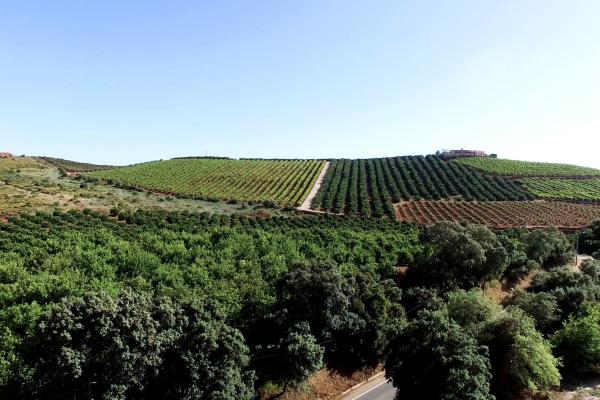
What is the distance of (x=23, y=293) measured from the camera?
29.8m

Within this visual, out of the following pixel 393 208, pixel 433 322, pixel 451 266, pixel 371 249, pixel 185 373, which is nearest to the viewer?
pixel 185 373

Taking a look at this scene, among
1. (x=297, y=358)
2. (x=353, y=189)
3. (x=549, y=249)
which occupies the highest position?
(x=353, y=189)

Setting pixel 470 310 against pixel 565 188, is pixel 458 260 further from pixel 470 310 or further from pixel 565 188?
pixel 565 188

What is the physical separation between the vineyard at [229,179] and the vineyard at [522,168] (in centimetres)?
4997

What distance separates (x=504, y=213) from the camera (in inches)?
3536

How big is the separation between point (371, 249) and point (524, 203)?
6145cm

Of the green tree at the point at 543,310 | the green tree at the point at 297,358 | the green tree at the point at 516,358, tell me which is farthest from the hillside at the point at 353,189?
the green tree at the point at 516,358

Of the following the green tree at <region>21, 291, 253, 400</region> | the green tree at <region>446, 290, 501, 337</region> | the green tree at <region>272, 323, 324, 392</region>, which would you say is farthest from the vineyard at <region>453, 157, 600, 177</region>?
A: the green tree at <region>21, 291, 253, 400</region>

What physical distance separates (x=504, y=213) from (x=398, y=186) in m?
28.7

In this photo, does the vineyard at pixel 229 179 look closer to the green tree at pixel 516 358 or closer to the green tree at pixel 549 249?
the green tree at pixel 549 249

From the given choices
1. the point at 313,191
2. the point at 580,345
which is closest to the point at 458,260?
the point at 580,345

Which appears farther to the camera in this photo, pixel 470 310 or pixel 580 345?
pixel 470 310

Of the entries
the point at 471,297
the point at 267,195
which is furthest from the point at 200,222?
the point at 471,297

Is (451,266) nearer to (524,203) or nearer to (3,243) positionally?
(3,243)
